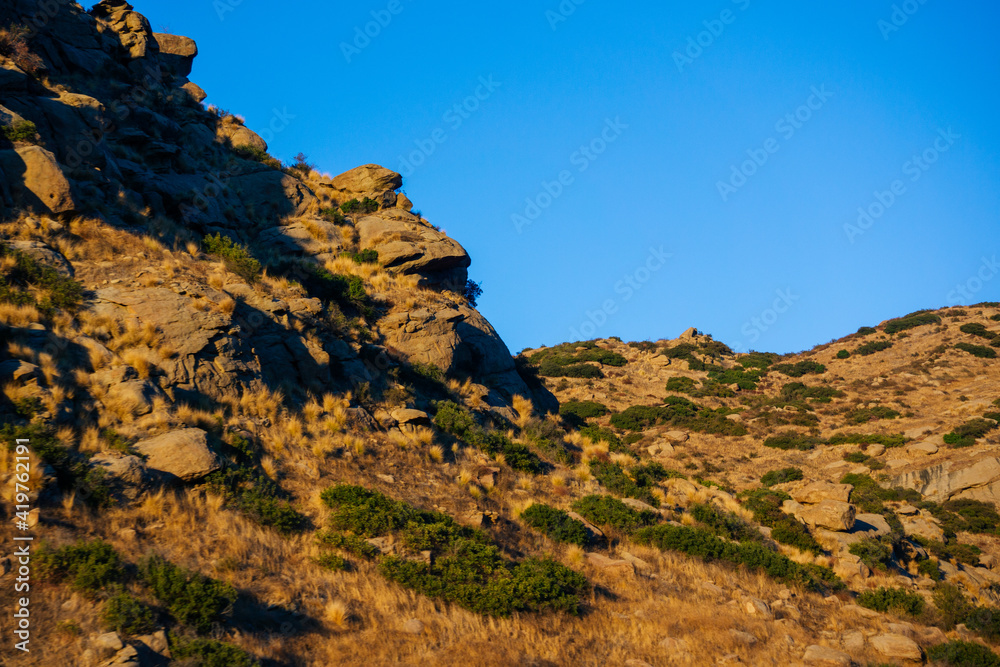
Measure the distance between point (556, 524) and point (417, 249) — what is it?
15.0 metres

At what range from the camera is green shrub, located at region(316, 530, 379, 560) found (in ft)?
41.5

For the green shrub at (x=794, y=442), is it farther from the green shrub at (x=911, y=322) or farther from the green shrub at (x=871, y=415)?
the green shrub at (x=911, y=322)

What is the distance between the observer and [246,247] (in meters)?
23.3

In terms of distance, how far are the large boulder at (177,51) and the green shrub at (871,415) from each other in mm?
45885

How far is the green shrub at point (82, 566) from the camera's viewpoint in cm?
886

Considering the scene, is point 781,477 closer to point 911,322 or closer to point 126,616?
point 126,616

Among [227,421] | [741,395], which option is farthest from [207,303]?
[741,395]

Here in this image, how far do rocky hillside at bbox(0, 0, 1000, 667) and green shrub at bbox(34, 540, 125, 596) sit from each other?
44 millimetres

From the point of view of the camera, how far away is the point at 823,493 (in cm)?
2178

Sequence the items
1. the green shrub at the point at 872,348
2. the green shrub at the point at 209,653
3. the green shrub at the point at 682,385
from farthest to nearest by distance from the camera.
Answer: the green shrub at the point at 872,348
the green shrub at the point at 682,385
the green shrub at the point at 209,653

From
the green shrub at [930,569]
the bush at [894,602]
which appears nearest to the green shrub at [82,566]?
the bush at [894,602]

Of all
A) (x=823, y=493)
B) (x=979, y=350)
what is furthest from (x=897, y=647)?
(x=979, y=350)

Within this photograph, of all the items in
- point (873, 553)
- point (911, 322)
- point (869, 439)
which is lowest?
point (873, 553)

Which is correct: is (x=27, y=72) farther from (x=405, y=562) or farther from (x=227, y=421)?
(x=405, y=562)
